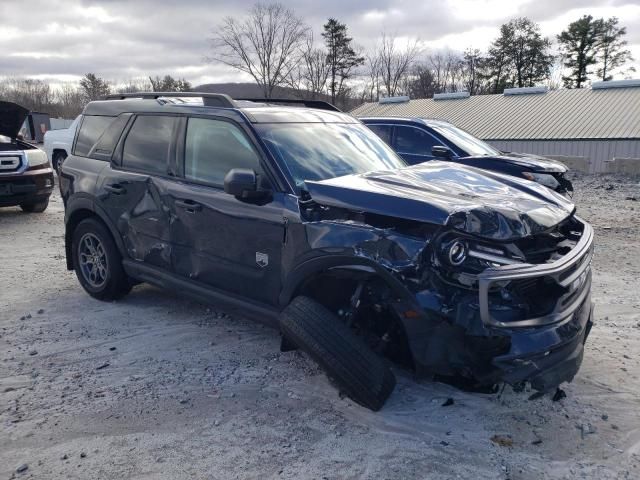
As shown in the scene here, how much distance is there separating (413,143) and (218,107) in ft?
17.4

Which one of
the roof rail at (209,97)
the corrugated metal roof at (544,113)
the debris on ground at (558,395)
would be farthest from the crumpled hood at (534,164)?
the corrugated metal roof at (544,113)

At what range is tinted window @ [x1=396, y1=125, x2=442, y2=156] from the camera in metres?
8.62

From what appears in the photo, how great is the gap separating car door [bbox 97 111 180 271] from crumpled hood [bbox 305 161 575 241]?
156 centimetres

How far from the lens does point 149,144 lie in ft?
14.7

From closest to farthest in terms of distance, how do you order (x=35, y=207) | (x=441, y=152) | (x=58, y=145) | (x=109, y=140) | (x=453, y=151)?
(x=109, y=140) → (x=441, y=152) → (x=453, y=151) → (x=35, y=207) → (x=58, y=145)

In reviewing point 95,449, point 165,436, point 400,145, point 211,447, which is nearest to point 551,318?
point 211,447

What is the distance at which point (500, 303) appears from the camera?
270 centimetres

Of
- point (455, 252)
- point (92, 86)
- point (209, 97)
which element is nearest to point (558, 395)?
point (455, 252)

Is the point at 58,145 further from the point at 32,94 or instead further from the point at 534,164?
the point at 32,94

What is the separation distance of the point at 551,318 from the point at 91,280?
13.8 feet

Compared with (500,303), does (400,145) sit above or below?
above

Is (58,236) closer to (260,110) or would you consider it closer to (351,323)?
(260,110)

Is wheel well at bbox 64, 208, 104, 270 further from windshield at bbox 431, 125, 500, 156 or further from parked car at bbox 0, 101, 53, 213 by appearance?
windshield at bbox 431, 125, 500, 156

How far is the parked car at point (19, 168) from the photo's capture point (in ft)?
29.5
